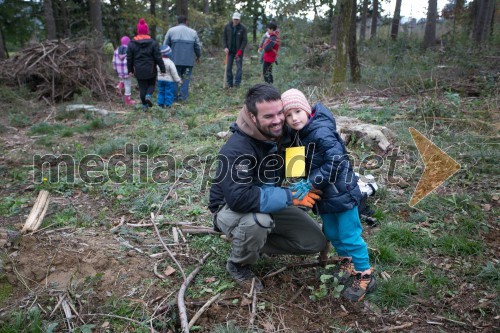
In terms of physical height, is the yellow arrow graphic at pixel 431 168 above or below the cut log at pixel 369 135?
below

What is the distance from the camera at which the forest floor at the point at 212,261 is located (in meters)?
2.83

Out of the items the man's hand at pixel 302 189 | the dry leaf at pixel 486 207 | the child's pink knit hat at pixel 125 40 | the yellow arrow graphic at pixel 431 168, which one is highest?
the child's pink knit hat at pixel 125 40

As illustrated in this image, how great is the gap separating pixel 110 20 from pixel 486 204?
17392 millimetres

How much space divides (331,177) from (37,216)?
3.09 metres

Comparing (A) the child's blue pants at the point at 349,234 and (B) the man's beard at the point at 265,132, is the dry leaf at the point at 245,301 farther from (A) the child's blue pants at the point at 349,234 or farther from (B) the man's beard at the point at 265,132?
(B) the man's beard at the point at 265,132

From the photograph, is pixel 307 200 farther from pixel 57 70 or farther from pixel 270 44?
pixel 57 70

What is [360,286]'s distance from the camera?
10.0ft

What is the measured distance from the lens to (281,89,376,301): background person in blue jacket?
2.84 m

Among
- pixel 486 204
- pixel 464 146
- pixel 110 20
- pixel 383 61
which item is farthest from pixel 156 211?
pixel 110 20

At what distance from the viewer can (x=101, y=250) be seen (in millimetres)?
3598

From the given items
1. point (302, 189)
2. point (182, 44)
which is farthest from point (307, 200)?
point (182, 44)

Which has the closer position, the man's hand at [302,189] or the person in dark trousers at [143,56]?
the man's hand at [302,189]

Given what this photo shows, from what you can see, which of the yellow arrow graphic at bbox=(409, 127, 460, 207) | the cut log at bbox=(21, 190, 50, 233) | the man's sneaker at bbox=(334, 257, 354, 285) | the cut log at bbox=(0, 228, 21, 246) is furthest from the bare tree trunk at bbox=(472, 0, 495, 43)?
the cut log at bbox=(0, 228, 21, 246)

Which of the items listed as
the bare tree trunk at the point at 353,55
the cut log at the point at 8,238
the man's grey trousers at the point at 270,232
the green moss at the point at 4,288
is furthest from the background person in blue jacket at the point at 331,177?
the bare tree trunk at the point at 353,55
